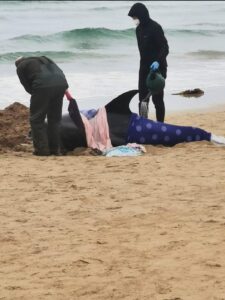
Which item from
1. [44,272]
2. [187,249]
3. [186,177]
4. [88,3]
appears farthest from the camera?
[88,3]

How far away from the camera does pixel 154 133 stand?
8.18 m

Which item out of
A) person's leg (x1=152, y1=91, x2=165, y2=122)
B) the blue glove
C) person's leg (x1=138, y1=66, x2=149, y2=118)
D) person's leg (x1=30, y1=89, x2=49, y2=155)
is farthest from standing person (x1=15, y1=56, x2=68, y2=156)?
person's leg (x1=152, y1=91, x2=165, y2=122)

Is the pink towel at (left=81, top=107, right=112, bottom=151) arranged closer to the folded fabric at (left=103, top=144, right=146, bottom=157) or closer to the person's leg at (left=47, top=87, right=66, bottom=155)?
the folded fabric at (left=103, top=144, right=146, bottom=157)

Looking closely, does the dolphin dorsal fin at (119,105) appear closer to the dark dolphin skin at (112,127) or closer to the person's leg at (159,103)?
the dark dolphin skin at (112,127)

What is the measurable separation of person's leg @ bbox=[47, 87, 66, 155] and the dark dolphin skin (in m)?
0.16

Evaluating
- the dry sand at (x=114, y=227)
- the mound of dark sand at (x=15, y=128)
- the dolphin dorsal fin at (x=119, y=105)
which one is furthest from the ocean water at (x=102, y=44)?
the dry sand at (x=114, y=227)

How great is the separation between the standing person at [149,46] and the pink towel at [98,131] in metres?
0.94

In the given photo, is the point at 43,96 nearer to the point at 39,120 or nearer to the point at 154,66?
the point at 39,120

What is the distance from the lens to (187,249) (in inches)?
182

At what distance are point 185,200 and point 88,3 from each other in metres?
43.1

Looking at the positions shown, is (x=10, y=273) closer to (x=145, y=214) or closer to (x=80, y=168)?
(x=145, y=214)


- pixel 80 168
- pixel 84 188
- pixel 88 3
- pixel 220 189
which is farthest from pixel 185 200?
pixel 88 3

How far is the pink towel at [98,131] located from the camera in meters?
8.01

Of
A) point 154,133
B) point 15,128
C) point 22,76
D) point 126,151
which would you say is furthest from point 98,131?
point 15,128
